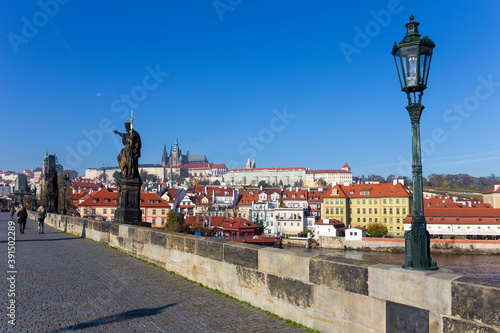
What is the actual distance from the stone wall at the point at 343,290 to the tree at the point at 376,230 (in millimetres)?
72045

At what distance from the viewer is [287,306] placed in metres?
5.84

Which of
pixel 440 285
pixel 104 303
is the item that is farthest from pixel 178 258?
pixel 440 285

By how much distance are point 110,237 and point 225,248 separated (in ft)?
27.7

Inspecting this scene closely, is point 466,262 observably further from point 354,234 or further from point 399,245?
point 354,234

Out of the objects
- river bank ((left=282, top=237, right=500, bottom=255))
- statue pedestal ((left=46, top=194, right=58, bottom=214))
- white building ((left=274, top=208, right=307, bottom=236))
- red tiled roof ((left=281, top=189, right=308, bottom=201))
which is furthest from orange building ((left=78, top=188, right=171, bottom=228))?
red tiled roof ((left=281, top=189, right=308, bottom=201))

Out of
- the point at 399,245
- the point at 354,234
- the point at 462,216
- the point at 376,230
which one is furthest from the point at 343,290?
the point at 376,230

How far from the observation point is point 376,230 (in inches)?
2982

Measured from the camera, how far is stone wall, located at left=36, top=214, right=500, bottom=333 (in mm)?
3834

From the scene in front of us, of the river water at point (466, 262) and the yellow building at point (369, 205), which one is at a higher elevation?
the yellow building at point (369, 205)

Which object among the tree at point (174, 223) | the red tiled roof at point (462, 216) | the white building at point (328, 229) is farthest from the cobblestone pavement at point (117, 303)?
the red tiled roof at point (462, 216)

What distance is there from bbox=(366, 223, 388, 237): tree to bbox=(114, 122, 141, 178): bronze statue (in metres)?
67.5

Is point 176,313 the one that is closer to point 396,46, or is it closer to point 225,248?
point 225,248

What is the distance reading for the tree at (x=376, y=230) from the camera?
75469 mm

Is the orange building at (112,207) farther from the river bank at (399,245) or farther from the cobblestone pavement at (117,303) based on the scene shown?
the cobblestone pavement at (117,303)
